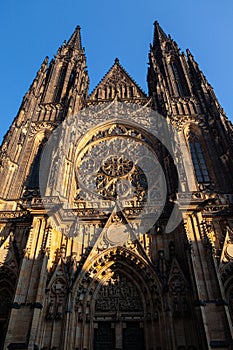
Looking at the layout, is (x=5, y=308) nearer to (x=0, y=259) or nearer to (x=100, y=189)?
(x=0, y=259)

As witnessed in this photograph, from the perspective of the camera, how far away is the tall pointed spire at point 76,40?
28.4 metres

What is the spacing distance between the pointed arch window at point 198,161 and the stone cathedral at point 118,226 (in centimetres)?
6

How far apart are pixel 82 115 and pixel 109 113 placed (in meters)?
1.76

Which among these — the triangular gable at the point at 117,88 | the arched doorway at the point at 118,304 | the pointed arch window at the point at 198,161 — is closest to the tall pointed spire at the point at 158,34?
the triangular gable at the point at 117,88

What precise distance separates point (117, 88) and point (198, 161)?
29.8 ft

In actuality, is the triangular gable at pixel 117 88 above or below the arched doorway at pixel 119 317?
above

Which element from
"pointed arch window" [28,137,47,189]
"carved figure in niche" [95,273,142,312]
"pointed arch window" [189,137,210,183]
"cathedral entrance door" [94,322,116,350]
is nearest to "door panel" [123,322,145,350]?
"cathedral entrance door" [94,322,116,350]

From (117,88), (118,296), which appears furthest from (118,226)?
(117,88)

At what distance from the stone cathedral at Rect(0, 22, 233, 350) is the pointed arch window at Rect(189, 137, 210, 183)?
0.18ft

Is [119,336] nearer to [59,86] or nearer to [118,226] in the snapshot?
[118,226]

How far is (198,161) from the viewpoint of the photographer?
15953 millimetres

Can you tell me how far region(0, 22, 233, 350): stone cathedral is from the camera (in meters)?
9.86

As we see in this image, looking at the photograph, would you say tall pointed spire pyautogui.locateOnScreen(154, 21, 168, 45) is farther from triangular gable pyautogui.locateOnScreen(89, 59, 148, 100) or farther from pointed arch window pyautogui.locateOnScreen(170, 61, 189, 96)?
triangular gable pyautogui.locateOnScreen(89, 59, 148, 100)

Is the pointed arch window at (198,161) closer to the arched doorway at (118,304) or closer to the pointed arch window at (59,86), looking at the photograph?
the arched doorway at (118,304)
